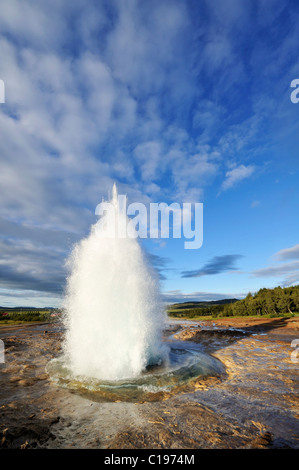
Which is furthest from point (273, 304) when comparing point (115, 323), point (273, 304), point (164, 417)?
point (164, 417)

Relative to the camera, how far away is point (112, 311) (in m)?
11.1

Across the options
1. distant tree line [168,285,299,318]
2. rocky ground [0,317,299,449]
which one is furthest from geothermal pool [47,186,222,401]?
distant tree line [168,285,299,318]

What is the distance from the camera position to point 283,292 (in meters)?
53.7

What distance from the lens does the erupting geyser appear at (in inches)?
412

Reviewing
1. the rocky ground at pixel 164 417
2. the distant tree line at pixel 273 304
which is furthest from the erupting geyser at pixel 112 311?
the distant tree line at pixel 273 304

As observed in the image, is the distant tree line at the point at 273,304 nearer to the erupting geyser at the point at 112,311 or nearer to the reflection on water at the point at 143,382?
the reflection on water at the point at 143,382

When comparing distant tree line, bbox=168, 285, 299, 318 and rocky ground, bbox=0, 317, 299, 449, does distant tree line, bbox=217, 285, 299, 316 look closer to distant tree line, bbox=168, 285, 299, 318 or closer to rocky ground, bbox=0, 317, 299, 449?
distant tree line, bbox=168, 285, 299, 318

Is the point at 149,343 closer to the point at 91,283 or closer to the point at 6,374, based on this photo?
the point at 91,283

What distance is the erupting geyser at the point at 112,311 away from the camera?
10.5 metres

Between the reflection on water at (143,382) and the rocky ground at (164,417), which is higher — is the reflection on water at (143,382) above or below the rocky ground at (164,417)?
below

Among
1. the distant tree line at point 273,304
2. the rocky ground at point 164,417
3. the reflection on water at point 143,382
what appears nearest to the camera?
the rocky ground at point 164,417
